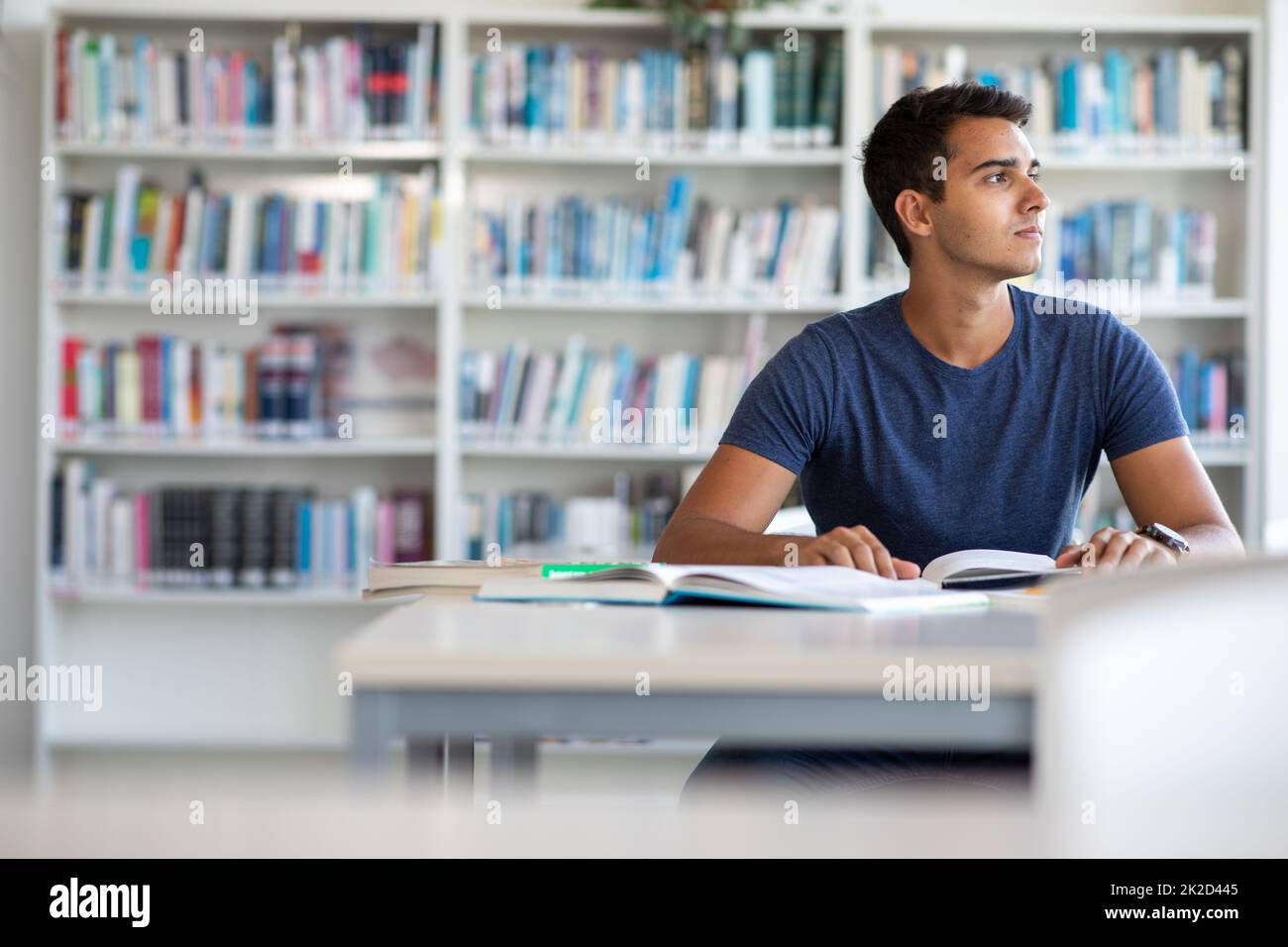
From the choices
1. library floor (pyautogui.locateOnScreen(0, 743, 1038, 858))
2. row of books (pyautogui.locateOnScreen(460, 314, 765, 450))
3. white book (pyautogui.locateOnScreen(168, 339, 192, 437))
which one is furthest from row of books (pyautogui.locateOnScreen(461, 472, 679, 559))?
library floor (pyautogui.locateOnScreen(0, 743, 1038, 858))

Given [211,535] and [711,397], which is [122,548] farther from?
[711,397]

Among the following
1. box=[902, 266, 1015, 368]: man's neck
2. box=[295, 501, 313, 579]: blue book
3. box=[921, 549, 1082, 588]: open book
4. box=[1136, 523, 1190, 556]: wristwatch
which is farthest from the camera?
box=[295, 501, 313, 579]: blue book

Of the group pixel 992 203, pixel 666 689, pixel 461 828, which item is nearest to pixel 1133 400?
pixel 992 203

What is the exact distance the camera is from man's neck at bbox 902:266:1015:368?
186cm

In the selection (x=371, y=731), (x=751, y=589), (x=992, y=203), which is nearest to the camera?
(x=371, y=731)

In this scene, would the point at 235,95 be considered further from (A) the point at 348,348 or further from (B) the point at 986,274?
(B) the point at 986,274

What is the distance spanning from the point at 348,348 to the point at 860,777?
2.54m

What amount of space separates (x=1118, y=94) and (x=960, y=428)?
2147 millimetres

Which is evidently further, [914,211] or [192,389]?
[192,389]

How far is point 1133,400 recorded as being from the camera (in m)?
1.78

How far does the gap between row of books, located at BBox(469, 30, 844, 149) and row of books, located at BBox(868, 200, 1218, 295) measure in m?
0.37

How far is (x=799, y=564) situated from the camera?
1.40 metres

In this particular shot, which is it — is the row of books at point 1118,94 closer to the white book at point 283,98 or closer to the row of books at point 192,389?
the white book at point 283,98

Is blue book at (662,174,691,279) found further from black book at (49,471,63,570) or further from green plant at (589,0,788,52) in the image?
black book at (49,471,63,570)
